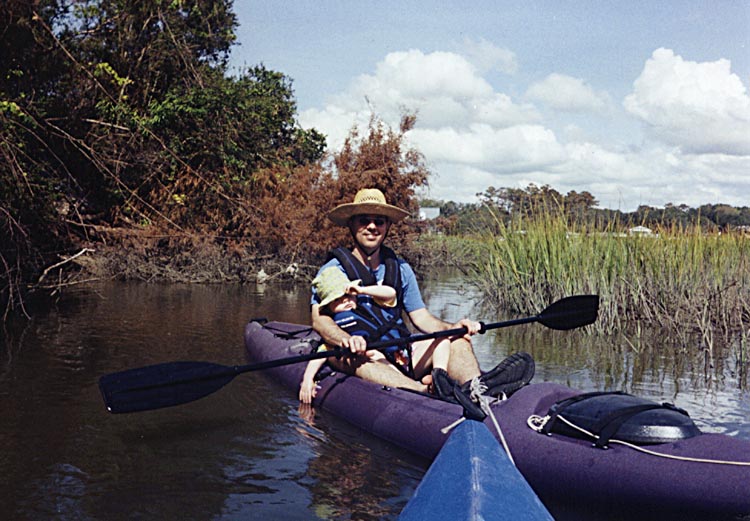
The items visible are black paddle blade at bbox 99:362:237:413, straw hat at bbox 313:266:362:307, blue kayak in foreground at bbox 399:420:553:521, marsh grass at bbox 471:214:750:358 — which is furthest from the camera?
marsh grass at bbox 471:214:750:358

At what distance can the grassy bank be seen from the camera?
7.21 meters

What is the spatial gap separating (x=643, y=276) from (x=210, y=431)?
5.05 m

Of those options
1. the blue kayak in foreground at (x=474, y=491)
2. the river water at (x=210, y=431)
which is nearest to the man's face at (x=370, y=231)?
the river water at (x=210, y=431)

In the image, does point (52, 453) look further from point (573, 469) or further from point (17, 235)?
point (17, 235)

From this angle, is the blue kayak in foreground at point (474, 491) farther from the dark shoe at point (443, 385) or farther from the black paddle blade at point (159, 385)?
the black paddle blade at point (159, 385)

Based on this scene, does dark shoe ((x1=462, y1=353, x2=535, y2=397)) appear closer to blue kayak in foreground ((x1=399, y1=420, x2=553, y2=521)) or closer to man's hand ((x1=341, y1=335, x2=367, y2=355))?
man's hand ((x1=341, y1=335, x2=367, y2=355))

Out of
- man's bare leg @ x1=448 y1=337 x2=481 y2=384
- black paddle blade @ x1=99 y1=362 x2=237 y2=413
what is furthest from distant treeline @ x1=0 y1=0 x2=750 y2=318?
man's bare leg @ x1=448 y1=337 x2=481 y2=384

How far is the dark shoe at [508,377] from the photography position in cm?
392

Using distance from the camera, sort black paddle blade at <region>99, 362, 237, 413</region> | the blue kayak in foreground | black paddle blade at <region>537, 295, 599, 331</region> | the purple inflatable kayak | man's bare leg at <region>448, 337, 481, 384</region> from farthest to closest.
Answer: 1. black paddle blade at <region>537, 295, 599, 331</region>
2. man's bare leg at <region>448, 337, 481, 384</region>
3. black paddle blade at <region>99, 362, 237, 413</region>
4. the purple inflatable kayak
5. the blue kayak in foreground

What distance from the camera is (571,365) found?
6.50 m

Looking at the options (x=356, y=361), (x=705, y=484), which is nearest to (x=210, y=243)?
(x=356, y=361)

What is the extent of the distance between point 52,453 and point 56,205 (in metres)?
5.18

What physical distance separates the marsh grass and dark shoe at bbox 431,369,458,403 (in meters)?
3.33

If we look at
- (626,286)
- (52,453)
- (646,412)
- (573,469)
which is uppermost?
(626,286)
